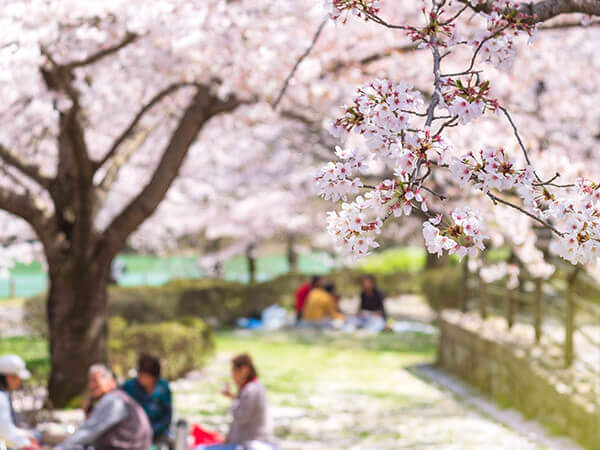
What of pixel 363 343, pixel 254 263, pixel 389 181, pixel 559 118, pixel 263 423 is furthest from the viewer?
pixel 254 263

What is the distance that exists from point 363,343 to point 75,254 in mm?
8098

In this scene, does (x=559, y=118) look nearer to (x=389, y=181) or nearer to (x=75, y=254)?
(x=75, y=254)

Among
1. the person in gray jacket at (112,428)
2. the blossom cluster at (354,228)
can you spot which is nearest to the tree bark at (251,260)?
the person in gray jacket at (112,428)

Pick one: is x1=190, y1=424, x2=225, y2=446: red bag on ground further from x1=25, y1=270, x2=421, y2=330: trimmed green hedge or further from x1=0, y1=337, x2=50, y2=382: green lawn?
x1=25, y1=270, x2=421, y2=330: trimmed green hedge

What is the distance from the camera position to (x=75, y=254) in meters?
8.66

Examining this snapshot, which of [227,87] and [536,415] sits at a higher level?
[227,87]

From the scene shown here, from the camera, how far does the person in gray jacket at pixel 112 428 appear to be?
5379 millimetres

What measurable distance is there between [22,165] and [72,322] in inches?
71.2

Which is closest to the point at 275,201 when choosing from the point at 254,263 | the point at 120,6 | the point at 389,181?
the point at 254,263

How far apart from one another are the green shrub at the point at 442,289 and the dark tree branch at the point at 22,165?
12808mm

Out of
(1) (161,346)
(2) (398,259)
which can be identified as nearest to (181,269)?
(2) (398,259)

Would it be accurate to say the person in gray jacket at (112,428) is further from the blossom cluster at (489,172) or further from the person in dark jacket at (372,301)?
the person in dark jacket at (372,301)

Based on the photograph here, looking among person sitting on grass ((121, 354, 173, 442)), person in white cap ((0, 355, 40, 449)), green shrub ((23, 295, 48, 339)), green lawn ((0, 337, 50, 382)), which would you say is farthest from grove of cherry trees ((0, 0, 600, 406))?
person sitting on grass ((121, 354, 173, 442))

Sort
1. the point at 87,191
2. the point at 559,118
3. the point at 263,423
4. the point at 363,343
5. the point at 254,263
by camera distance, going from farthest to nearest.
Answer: the point at 254,263 < the point at 363,343 < the point at 559,118 < the point at 87,191 < the point at 263,423
